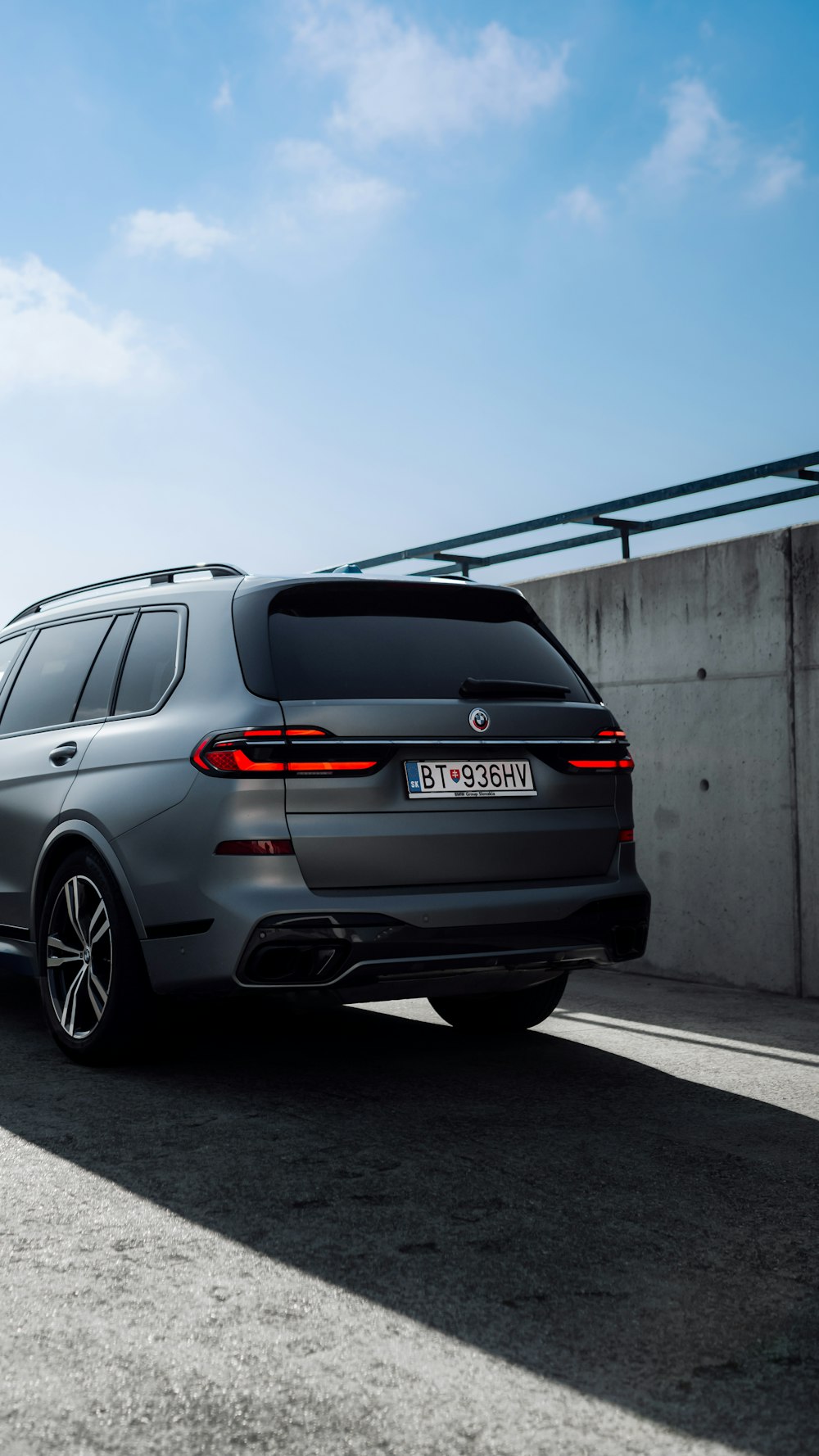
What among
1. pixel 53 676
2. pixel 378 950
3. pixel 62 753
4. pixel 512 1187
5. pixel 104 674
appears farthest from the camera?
pixel 53 676

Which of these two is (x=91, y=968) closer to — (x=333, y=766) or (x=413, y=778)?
(x=333, y=766)

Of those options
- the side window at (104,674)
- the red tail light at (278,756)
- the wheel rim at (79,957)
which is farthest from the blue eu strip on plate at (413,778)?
the side window at (104,674)

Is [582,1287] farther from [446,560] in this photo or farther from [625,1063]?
[446,560]

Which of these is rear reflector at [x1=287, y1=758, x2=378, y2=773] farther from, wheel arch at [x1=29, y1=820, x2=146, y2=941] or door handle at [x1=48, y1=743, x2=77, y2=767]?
door handle at [x1=48, y1=743, x2=77, y2=767]

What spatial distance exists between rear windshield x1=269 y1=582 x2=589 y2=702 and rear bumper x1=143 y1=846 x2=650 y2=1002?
713 millimetres

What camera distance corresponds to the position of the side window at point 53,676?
6168 mm

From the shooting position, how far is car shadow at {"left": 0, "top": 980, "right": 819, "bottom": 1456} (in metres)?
2.84

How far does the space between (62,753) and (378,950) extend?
1.83 m

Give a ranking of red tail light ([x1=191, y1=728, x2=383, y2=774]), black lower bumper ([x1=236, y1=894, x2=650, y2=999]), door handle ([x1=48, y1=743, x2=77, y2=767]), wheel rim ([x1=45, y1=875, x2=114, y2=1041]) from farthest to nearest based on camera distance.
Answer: door handle ([x1=48, y1=743, x2=77, y2=767]) → wheel rim ([x1=45, y1=875, x2=114, y2=1041]) → red tail light ([x1=191, y1=728, x2=383, y2=774]) → black lower bumper ([x1=236, y1=894, x2=650, y2=999])

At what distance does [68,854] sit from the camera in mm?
5664

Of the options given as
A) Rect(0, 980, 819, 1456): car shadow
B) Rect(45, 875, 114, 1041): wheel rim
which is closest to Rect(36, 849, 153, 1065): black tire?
Rect(45, 875, 114, 1041): wheel rim

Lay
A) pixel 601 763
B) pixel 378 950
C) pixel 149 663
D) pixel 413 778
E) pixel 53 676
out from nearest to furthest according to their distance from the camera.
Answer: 1. pixel 378 950
2. pixel 413 778
3. pixel 601 763
4. pixel 149 663
5. pixel 53 676

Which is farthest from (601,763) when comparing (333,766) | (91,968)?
(91,968)

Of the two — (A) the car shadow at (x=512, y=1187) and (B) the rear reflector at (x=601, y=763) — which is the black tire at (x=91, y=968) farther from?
(B) the rear reflector at (x=601, y=763)
